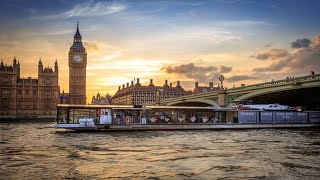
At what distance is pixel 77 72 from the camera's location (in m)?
178

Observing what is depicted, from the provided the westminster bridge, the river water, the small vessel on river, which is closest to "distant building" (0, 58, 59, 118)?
the westminster bridge

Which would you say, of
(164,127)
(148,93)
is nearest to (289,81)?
(164,127)

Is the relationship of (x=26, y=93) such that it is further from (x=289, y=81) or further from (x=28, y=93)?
(x=289, y=81)

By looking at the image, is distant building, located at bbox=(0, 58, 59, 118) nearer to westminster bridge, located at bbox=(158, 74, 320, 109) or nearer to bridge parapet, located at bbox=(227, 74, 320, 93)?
westminster bridge, located at bbox=(158, 74, 320, 109)

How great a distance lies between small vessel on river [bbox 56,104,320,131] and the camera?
42406mm

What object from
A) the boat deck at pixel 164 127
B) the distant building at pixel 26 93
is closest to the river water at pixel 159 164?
the boat deck at pixel 164 127

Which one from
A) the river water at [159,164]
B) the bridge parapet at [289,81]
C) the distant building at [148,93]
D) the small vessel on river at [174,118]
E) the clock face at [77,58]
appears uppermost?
the clock face at [77,58]

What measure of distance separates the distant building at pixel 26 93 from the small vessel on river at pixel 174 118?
4090 inches

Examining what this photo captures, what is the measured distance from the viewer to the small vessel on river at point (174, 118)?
42.4 meters

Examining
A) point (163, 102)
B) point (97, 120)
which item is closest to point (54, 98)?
point (163, 102)

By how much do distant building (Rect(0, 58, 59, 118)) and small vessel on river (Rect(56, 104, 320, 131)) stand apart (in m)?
104

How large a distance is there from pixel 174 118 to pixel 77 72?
137446mm

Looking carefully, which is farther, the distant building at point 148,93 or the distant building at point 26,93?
the distant building at point 148,93

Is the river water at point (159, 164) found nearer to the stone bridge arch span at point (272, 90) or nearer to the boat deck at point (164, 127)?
the boat deck at point (164, 127)
